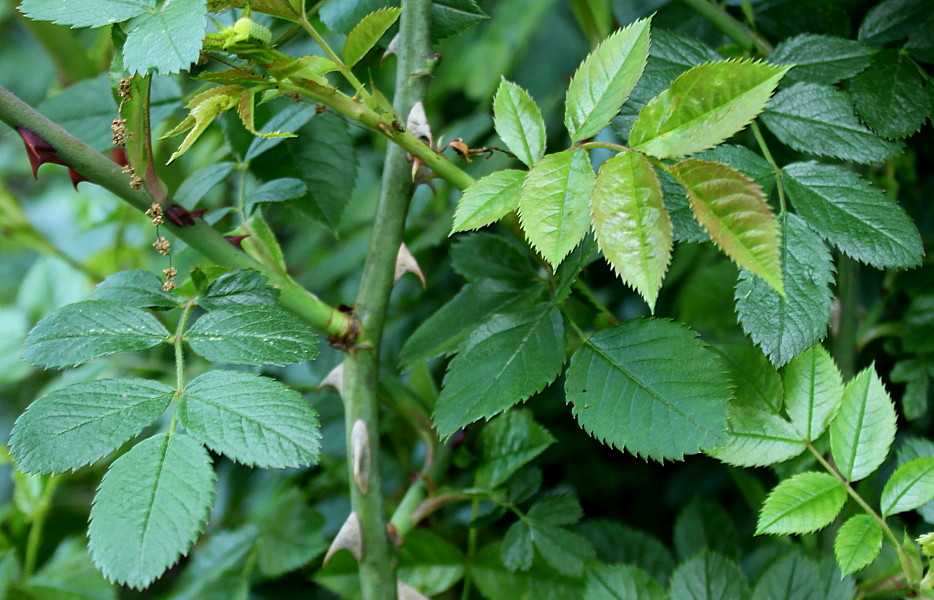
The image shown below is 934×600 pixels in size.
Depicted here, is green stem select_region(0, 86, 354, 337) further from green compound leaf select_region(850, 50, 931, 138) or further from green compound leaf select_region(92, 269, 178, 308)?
green compound leaf select_region(850, 50, 931, 138)

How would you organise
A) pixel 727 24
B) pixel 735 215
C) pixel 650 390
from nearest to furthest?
pixel 735 215 < pixel 650 390 < pixel 727 24

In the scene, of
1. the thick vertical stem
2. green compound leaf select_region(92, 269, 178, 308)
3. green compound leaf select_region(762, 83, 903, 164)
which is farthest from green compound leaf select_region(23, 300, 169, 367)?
green compound leaf select_region(762, 83, 903, 164)

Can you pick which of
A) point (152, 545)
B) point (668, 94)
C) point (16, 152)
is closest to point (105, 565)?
point (152, 545)

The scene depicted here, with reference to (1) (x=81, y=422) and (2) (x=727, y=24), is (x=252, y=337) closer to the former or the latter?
(1) (x=81, y=422)

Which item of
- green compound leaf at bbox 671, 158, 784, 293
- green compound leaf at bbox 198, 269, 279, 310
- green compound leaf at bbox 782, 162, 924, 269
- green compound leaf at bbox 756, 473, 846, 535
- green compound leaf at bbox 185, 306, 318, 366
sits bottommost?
green compound leaf at bbox 756, 473, 846, 535

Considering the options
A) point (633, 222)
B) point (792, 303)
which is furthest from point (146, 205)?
point (792, 303)

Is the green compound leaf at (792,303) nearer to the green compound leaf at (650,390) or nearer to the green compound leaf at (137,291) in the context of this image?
the green compound leaf at (650,390)

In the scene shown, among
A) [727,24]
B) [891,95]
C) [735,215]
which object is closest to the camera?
[735,215]

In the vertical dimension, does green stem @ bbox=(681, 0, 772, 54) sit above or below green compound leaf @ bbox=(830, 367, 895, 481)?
above
